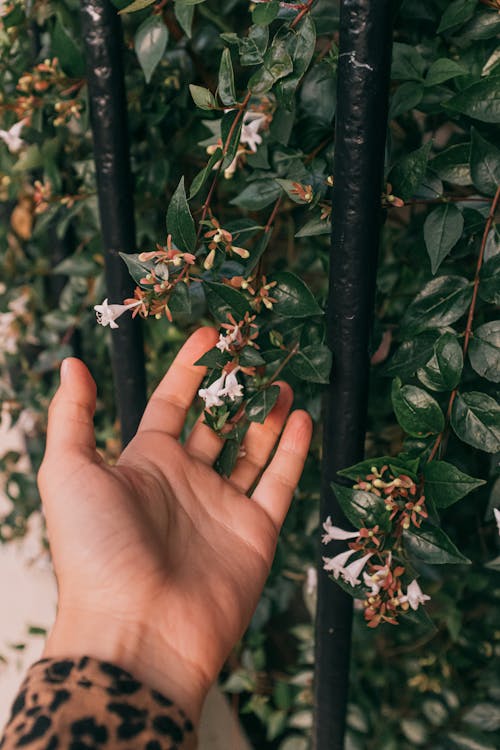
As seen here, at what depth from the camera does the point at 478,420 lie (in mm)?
758

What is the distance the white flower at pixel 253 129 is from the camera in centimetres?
88

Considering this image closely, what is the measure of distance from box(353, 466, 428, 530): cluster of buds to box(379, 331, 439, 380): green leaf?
122 millimetres

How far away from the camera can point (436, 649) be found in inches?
55.9

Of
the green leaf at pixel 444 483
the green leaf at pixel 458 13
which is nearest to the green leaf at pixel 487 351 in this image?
the green leaf at pixel 444 483

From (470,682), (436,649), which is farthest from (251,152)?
(470,682)

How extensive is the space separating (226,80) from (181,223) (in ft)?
0.47

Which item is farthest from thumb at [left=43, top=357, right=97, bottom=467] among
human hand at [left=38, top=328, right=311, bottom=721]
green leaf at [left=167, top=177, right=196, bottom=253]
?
green leaf at [left=167, top=177, right=196, bottom=253]

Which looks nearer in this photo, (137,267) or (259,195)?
(137,267)

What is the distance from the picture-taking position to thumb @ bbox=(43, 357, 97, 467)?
0.85m

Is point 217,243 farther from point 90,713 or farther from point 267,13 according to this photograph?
point 90,713

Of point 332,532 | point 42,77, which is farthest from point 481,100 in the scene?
point 42,77

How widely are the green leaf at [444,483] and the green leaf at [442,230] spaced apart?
8.6 inches

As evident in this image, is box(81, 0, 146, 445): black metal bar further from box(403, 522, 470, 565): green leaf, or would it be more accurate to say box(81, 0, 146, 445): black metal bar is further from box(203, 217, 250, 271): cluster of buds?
box(403, 522, 470, 565): green leaf

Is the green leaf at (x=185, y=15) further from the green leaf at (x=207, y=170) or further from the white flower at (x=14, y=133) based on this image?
the white flower at (x=14, y=133)
